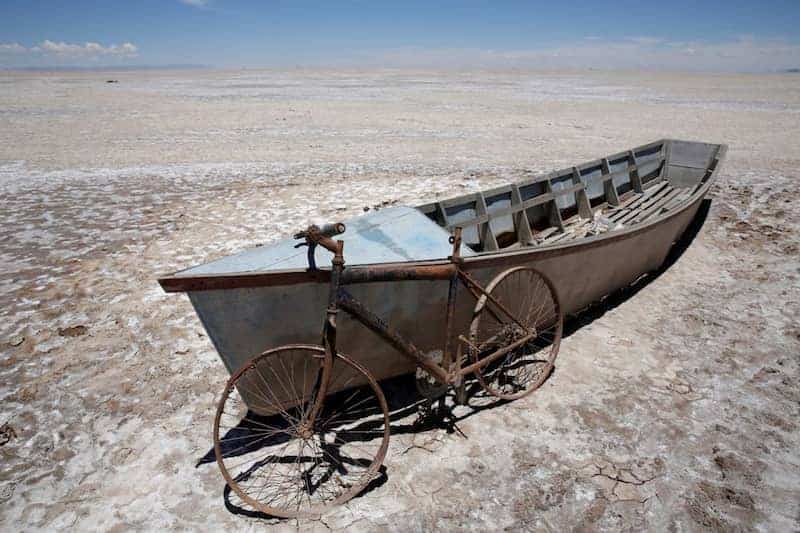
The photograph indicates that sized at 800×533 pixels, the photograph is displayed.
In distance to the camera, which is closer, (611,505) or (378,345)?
(611,505)

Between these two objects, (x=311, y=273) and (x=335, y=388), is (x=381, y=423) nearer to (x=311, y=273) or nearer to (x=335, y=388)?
(x=335, y=388)

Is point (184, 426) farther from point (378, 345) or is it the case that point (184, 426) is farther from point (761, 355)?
point (761, 355)

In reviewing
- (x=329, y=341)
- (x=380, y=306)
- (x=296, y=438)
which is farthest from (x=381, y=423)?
(x=329, y=341)

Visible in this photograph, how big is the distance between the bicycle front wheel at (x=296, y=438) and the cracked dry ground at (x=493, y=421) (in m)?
0.18

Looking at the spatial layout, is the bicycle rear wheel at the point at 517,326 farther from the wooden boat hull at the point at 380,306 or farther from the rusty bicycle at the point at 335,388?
the wooden boat hull at the point at 380,306

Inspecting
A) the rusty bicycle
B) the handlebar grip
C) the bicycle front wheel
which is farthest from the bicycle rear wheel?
the handlebar grip

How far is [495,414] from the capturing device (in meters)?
4.33

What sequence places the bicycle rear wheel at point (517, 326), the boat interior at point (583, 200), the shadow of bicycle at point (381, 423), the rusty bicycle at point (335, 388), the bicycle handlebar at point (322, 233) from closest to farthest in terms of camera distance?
1. the bicycle handlebar at point (322, 233)
2. the rusty bicycle at point (335, 388)
3. the shadow of bicycle at point (381, 423)
4. the bicycle rear wheel at point (517, 326)
5. the boat interior at point (583, 200)

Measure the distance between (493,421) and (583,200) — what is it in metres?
5.69

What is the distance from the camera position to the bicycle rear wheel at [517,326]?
14.6 feet

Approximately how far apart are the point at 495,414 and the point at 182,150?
1644cm

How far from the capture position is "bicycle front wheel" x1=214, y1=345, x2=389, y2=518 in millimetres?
3357

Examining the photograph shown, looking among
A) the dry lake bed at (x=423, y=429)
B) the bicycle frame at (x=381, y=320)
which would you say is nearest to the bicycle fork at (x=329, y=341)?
the bicycle frame at (x=381, y=320)

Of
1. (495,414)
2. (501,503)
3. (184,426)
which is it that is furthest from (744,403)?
(184,426)
